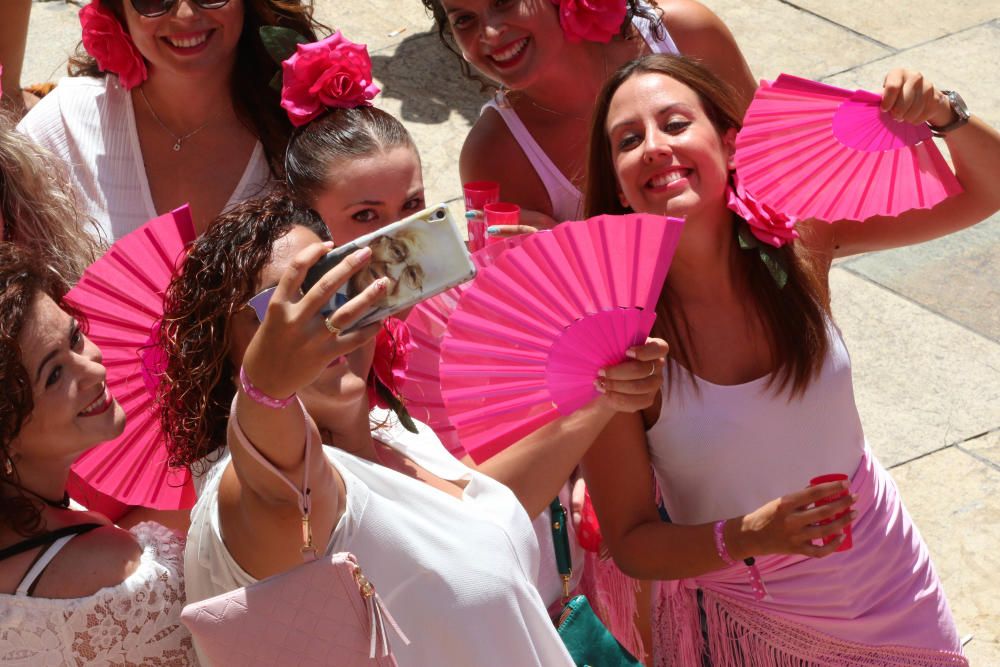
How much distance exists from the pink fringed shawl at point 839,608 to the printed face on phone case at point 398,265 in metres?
1.21

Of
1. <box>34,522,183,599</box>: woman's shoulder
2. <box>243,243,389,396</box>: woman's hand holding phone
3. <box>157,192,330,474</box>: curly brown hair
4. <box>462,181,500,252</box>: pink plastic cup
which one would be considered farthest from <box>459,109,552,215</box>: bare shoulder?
<box>243,243,389,396</box>: woman's hand holding phone

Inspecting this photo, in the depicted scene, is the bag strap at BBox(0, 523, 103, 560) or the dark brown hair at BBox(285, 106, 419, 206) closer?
the bag strap at BBox(0, 523, 103, 560)

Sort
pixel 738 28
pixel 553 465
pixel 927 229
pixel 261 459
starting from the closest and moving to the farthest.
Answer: pixel 261 459 → pixel 553 465 → pixel 927 229 → pixel 738 28

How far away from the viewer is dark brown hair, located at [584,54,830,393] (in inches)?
104

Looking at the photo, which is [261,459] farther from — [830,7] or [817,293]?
[830,7]

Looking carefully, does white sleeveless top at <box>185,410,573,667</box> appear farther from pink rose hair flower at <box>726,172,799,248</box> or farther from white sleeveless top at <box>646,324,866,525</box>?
Result: pink rose hair flower at <box>726,172,799,248</box>

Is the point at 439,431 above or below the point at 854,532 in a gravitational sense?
above

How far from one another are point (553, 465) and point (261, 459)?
834mm

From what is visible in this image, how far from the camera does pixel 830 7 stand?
22.5 ft

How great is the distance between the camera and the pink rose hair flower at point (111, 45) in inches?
127

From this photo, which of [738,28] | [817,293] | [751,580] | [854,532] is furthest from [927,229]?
[738,28]

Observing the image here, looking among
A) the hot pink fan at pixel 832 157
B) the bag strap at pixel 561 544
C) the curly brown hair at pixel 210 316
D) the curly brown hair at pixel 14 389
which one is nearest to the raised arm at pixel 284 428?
the curly brown hair at pixel 210 316

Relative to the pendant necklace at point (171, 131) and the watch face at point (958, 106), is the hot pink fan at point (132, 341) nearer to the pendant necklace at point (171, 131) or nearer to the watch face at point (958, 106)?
the pendant necklace at point (171, 131)

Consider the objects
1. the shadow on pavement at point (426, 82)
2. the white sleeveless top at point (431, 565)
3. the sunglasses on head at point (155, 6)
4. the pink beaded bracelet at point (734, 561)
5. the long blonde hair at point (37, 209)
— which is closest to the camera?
the white sleeveless top at point (431, 565)
